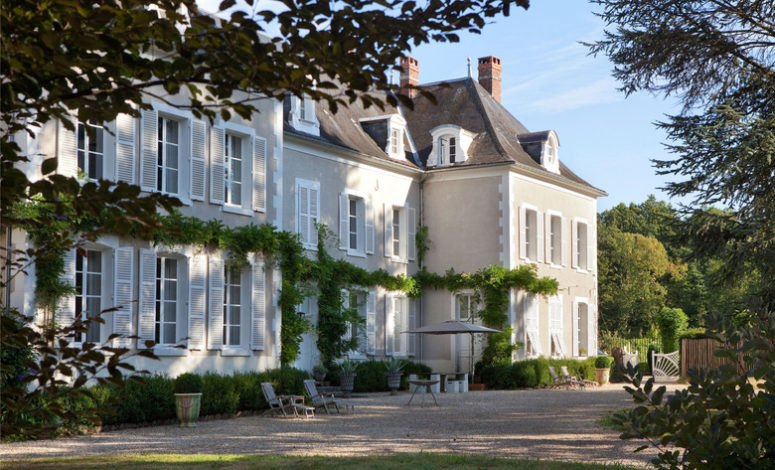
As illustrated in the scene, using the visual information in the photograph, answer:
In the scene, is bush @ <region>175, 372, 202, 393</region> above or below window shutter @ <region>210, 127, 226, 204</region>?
below

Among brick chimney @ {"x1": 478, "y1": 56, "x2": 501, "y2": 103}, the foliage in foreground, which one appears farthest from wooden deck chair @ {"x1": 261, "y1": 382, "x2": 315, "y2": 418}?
brick chimney @ {"x1": 478, "y1": 56, "x2": 501, "y2": 103}

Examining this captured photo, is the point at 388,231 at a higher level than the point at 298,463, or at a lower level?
higher

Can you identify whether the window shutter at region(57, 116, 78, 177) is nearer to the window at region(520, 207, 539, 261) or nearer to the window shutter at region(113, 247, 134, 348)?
the window shutter at region(113, 247, 134, 348)

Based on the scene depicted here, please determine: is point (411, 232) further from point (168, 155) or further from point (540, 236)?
point (168, 155)

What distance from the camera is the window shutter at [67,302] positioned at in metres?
12.6

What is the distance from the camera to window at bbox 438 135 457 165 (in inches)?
997

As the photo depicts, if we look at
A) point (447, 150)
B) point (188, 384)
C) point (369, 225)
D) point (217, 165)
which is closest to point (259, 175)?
point (217, 165)

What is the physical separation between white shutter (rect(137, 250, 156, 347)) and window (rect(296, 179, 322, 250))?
262 inches

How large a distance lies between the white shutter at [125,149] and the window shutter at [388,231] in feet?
34.8

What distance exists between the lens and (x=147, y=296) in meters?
14.3

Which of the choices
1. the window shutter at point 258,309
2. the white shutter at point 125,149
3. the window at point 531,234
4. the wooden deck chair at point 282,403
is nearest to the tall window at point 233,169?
the window shutter at point 258,309

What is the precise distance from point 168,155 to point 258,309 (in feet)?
10.4

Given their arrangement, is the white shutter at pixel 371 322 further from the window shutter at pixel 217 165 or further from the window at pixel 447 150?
the window shutter at pixel 217 165

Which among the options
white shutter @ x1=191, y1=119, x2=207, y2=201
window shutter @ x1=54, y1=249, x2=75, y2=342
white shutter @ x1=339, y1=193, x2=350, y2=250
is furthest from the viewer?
white shutter @ x1=339, y1=193, x2=350, y2=250
